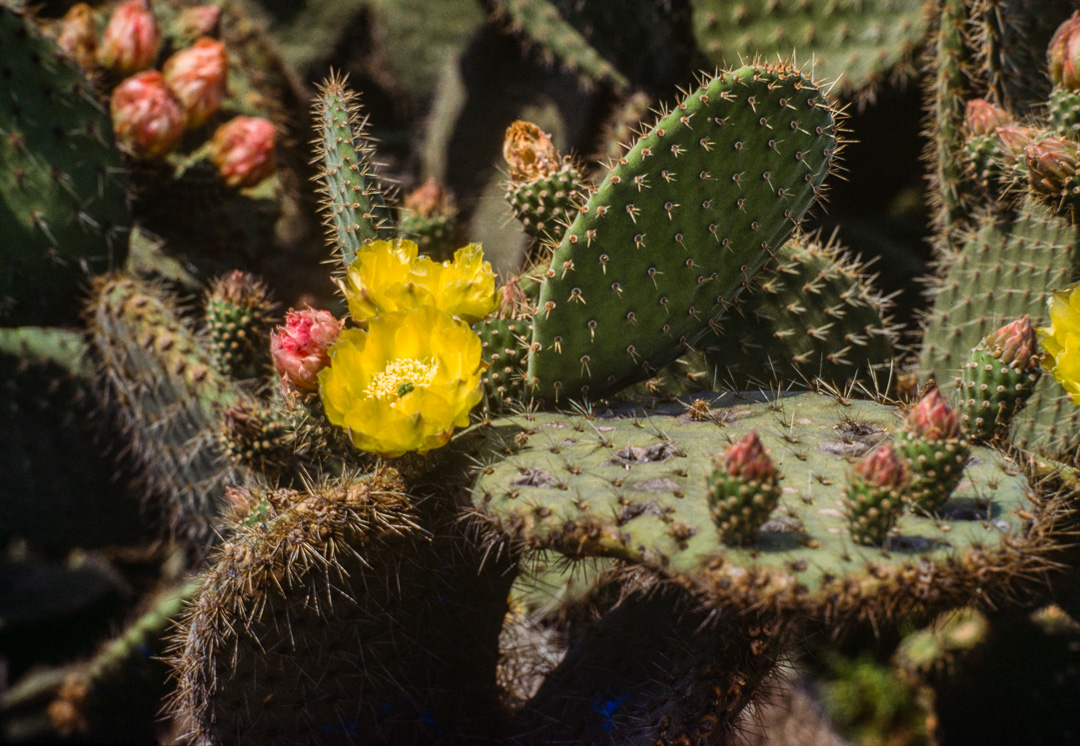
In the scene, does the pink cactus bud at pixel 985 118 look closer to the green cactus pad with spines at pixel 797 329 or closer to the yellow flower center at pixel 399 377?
the green cactus pad with spines at pixel 797 329

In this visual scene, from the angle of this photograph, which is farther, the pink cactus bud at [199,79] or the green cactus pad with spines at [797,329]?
the pink cactus bud at [199,79]

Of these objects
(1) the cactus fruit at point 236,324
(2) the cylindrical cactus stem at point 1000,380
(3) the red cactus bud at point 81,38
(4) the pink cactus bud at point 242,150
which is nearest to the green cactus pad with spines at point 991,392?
(2) the cylindrical cactus stem at point 1000,380

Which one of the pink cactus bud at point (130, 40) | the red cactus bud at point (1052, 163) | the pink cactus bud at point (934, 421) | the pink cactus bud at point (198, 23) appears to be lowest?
the pink cactus bud at point (934, 421)

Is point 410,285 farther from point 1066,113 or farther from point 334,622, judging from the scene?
point 1066,113

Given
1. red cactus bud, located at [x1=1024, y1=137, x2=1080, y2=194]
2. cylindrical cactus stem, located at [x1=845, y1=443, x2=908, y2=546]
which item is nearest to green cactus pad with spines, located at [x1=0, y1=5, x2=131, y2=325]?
cylindrical cactus stem, located at [x1=845, y1=443, x2=908, y2=546]

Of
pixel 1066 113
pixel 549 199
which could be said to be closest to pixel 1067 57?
pixel 1066 113

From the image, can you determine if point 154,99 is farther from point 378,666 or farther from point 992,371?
point 992,371

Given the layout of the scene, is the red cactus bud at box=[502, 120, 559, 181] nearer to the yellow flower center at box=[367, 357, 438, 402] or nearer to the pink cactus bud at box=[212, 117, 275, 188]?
the yellow flower center at box=[367, 357, 438, 402]
